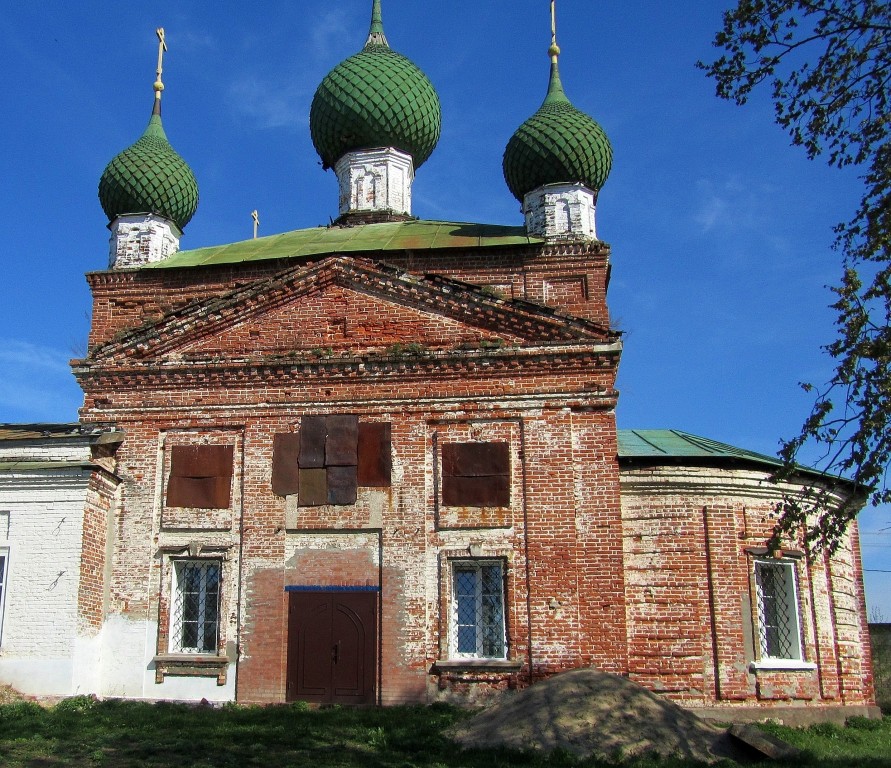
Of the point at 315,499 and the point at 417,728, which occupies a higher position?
the point at 315,499

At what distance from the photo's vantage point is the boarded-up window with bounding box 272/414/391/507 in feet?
44.6

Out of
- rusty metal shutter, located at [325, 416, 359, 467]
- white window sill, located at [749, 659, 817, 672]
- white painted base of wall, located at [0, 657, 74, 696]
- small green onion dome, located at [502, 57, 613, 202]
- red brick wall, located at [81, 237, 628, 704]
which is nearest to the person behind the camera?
white painted base of wall, located at [0, 657, 74, 696]

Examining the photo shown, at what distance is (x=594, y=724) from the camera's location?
9.88 meters

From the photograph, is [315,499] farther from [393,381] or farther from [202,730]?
[202,730]

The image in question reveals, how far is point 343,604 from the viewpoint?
43.3ft

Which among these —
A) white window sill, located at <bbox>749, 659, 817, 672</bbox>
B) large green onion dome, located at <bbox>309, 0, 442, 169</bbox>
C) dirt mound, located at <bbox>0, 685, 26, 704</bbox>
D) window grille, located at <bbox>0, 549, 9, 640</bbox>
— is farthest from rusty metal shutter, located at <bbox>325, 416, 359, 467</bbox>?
large green onion dome, located at <bbox>309, 0, 442, 169</bbox>

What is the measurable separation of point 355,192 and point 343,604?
8.72 metres

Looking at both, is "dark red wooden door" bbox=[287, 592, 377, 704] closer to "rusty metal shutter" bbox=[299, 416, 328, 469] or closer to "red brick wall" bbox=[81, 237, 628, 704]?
"red brick wall" bbox=[81, 237, 628, 704]

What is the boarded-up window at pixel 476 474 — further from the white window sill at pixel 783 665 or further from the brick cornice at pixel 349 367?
the white window sill at pixel 783 665

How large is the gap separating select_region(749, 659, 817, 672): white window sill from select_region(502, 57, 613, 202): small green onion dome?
796 cm

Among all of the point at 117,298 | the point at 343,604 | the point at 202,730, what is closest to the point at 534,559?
the point at 343,604

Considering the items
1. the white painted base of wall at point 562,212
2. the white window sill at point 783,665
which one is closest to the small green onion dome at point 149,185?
the white painted base of wall at point 562,212

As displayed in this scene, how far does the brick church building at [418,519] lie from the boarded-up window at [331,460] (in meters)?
0.03

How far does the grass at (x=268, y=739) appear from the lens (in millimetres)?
9367
